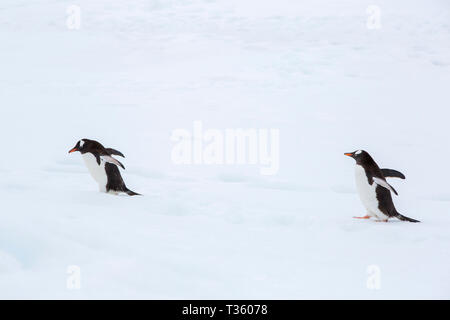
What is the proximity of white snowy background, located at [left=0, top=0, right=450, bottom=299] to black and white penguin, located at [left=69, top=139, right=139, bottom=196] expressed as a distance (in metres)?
0.16

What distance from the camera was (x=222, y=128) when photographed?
8.70 m

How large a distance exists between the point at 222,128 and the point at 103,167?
4.10 m

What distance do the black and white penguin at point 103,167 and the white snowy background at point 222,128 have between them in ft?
0.54

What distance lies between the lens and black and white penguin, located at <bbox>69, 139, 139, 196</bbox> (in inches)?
186

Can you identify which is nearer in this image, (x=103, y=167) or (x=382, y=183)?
(x=382, y=183)

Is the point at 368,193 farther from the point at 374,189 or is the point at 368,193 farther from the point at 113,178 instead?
the point at 113,178

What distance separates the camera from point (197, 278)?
3010 millimetres

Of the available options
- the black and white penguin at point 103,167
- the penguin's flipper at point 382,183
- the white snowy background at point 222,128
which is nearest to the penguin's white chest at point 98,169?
the black and white penguin at point 103,167

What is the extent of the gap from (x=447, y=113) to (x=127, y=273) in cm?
797

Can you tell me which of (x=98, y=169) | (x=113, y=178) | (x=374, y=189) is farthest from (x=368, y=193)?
(x=98, y=169)

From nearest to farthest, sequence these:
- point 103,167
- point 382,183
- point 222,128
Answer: point 382,183 < point 103,167 < point 222,128

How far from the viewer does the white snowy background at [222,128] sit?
315 centimetres

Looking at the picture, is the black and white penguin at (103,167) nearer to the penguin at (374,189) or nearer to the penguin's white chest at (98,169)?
the penguin's white chest at (98,169)

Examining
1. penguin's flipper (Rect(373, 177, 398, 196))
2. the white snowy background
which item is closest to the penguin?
penguin's flipper (Rect(373, 177, 398, 196))
